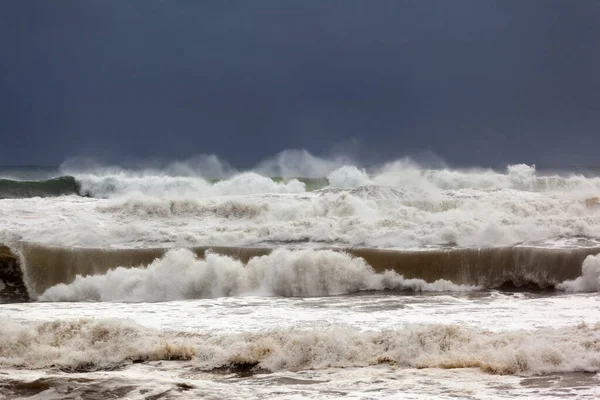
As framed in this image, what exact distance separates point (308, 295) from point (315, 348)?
515cm

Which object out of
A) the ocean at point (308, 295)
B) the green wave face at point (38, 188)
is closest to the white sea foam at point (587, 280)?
the ocean at point (308, 295)

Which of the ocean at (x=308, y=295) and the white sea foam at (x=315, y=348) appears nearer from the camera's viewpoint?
the ocean at (x=308, y=295)

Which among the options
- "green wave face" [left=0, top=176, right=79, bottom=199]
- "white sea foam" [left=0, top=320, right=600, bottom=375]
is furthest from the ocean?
"green wave face" [left=0, top=176, right=79, bottom=199]

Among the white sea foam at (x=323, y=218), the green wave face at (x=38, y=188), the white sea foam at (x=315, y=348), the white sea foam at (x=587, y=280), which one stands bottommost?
the white sea foam at (x=315, y=348)

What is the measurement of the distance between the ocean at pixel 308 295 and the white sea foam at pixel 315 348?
0.9 inches

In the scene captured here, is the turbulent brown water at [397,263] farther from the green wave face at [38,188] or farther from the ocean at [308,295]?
the green wave face at [38,188]

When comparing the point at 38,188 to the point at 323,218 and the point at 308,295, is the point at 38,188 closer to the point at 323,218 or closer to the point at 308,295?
the point at 323,218

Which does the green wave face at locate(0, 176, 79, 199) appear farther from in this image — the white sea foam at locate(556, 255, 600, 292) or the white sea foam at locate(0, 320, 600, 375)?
the white sea foam at locate(556, 255, 600, 292)

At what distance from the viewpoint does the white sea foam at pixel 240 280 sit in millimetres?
13766

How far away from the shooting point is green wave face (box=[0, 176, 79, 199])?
30000 millimetres

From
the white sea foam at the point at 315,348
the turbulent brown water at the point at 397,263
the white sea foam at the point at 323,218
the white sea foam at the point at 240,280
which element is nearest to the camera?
the white sea foam at the point at 315,348

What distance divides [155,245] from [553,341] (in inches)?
422

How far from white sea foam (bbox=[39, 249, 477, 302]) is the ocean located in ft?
0.12

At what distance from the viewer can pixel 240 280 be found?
14.0 m
